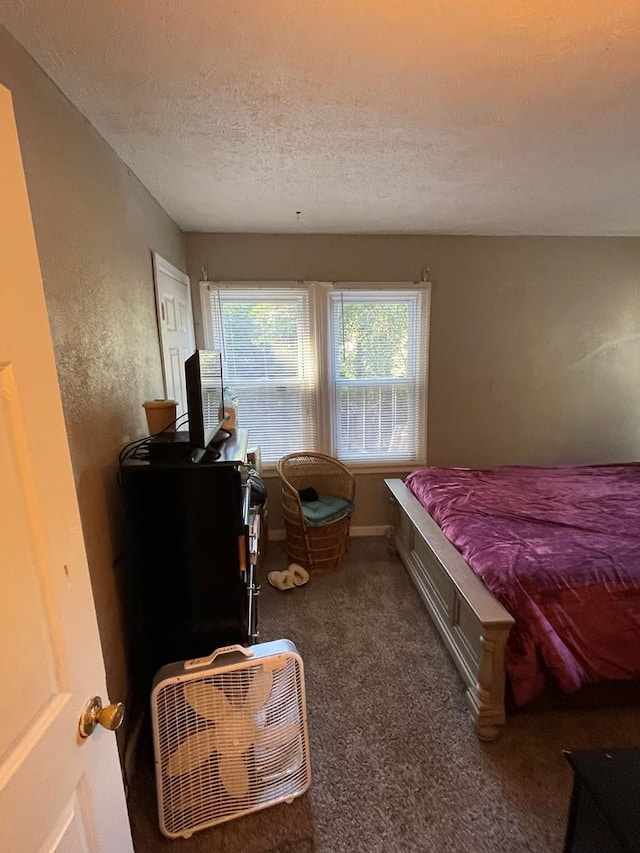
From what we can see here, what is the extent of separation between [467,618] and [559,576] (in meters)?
0.44

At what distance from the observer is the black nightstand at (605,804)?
90 cm

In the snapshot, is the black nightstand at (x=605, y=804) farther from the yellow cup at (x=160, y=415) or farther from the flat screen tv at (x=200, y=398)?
the yellow cup at (x=160, y=415)

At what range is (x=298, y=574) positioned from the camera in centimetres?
285

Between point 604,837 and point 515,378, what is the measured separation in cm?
299

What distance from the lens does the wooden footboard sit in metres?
1.65

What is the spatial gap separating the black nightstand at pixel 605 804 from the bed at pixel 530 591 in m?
0.57

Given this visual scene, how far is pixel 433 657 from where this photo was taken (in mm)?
2145

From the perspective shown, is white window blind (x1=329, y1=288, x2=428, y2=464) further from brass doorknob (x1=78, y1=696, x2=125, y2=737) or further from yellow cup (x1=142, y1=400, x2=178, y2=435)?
brass doorknob (x1=78, y1=696, x2=125, y2=737)

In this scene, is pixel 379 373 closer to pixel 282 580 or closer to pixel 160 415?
pixel 282 580

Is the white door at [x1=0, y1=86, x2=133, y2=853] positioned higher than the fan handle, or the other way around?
the white door at [x1=0, y1=86, x2=133, y2=853]

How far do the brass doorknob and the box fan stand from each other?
0.65 meters

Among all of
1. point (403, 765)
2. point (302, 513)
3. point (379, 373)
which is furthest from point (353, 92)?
point (403, 765)

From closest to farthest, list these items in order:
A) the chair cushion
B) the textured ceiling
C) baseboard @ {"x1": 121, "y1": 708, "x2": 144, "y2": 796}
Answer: the textured ceiling
baseboard @ {"x1": 121, "y1": 708, "x2": 144, "y2": 796}
the chair cushion

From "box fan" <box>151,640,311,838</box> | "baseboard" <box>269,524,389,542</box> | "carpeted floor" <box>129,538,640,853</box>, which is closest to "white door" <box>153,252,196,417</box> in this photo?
"box fan" <box>151,640,311,838</box>
